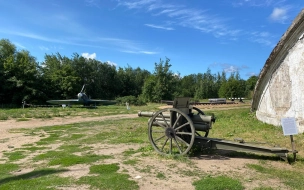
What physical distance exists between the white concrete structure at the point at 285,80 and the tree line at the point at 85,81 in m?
35.6

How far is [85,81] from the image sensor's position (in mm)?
63906

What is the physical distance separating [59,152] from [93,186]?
158 inches

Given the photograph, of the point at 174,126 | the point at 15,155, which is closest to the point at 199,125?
the point at 174,126

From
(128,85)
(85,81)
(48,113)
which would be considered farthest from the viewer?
(128,85)

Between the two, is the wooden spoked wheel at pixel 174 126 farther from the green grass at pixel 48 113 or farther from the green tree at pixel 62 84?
the green tree at pixel 62 84

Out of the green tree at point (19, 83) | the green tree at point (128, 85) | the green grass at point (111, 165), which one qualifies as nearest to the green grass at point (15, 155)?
the green grass at point (111, 165)

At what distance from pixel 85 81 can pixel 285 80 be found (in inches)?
2237

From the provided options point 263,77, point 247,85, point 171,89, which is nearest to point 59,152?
point 263,77

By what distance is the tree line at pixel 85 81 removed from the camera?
41.0 meters

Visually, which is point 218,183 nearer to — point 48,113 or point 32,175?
point 32,175

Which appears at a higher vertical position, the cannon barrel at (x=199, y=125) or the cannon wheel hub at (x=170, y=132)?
the cannon barrel at (x=199, y=125)

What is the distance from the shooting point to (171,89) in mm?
55062

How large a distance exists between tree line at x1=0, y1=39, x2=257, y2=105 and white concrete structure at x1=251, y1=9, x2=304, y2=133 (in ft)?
117

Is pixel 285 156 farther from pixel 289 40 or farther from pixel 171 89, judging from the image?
pixel 171 89
